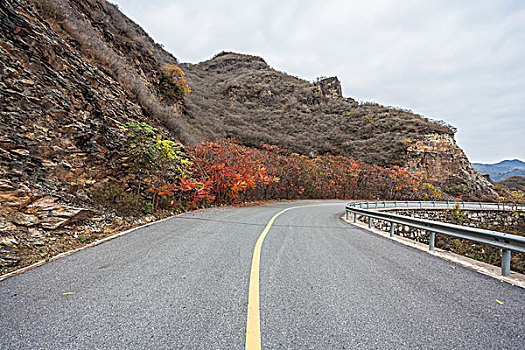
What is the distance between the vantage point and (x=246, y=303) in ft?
8.23

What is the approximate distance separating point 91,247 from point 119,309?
2893mm

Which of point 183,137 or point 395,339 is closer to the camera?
point 395,339

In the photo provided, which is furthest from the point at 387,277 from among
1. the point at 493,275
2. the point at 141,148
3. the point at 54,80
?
the point at 54,80

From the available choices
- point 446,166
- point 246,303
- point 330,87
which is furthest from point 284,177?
point 330,87

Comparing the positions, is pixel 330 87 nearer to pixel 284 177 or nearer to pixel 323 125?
pixel 323 125

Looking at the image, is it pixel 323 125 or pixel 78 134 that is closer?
pixel 78 134

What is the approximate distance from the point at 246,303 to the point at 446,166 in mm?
35960

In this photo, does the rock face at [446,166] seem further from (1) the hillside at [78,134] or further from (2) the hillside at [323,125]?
(1) the hillside at [78,134]

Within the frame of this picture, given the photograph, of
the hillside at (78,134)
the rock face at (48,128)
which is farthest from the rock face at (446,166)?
the rock face at (48,128)

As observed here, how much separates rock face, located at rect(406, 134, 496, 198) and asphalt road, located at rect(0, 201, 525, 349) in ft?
102

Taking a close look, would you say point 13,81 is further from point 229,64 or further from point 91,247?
point 229,64

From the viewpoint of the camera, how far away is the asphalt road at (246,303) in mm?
1938

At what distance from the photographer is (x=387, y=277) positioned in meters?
3.40

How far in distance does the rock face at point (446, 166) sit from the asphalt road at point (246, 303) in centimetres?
Answer: 3103
